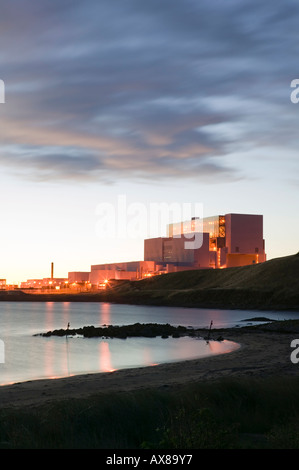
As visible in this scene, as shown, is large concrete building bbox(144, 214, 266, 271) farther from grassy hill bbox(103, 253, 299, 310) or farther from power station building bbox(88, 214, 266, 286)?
grassy hill bbox(103, 253, 299, 310)

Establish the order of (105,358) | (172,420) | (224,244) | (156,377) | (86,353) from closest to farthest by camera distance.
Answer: (172,420)
(156,377)
(105,358)
(86,353)
(224,244)

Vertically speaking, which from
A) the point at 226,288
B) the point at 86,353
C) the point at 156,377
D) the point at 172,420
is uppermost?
the point at 226,288

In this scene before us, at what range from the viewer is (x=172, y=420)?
13.0 metres

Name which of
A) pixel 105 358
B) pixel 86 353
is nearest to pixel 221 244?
pixel 86 353

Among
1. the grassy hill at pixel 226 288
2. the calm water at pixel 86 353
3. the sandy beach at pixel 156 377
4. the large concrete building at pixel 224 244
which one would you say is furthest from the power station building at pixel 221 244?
the sandy beach at pixel 156 377

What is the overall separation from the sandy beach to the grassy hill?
10357 cm

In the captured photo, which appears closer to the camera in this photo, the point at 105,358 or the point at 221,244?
the point at 105,358

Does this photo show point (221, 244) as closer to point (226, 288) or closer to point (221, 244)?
point (221, 244)

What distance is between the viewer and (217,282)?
181 metres

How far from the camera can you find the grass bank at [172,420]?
11.4 m

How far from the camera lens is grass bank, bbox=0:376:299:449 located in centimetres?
1139

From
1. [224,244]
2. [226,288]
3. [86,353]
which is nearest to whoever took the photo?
[86,353]

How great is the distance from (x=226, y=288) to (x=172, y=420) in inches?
6163

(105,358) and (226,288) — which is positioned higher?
(226,288)
